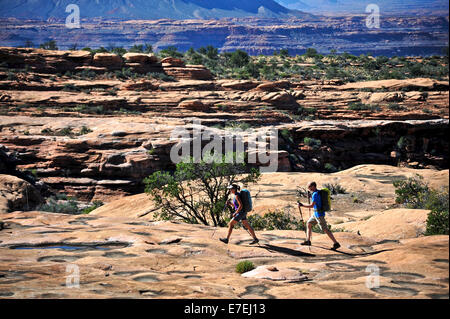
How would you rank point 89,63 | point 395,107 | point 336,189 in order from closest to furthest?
point 336,189
point 395,107
point 89,63

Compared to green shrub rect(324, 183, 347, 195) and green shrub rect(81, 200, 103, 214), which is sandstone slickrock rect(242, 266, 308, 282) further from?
green shrub rect(81, 200, 103, 214)

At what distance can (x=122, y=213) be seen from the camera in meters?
19.9

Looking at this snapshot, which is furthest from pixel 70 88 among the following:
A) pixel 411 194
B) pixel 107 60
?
pixel 411 194

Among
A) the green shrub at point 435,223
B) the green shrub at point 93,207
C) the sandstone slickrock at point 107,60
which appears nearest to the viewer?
the green shrub at point 435,223

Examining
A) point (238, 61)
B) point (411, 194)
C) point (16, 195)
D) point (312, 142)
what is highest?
point (238, 61)

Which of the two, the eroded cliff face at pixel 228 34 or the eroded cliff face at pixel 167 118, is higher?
the eroded cliff face at pixel 228 34

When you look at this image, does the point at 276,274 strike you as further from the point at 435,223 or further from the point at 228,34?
the point at 228,34

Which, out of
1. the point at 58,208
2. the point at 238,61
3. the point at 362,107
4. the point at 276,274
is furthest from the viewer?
the point at 238,61

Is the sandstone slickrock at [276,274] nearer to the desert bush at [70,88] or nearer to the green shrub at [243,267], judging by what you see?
the green shrub at [243,267]

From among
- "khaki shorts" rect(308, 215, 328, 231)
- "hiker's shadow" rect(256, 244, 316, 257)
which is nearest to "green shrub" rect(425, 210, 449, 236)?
"khaki shorts" rect(308, 215, 328, 231)

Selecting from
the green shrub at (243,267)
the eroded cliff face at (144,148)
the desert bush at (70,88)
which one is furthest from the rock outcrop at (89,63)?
the green shrub at (243,267)

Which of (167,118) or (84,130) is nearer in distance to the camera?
(84,130)

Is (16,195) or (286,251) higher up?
(286,251)
